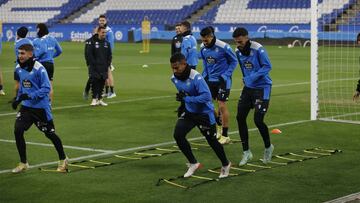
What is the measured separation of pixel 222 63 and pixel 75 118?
4836 mm

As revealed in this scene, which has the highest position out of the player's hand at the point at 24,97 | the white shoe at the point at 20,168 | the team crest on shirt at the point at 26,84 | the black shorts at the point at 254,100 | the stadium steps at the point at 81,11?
the team crest on shirt at the point at 26,84

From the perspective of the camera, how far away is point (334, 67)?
29.0 metres

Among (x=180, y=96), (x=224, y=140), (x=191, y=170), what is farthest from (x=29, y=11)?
(x=180, y=96)

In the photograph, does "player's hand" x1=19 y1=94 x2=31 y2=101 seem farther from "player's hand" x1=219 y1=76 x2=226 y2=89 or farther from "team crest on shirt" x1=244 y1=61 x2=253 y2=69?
"player's hand" x1=219 y1=76 x2=226 y2=89

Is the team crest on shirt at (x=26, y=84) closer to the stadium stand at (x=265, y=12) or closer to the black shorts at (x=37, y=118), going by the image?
the black shorts at (x=37, y=118)

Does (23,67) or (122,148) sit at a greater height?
(23,67)

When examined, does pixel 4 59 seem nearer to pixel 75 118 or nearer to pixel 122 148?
pixel 75 118

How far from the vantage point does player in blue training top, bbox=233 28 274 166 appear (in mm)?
11062

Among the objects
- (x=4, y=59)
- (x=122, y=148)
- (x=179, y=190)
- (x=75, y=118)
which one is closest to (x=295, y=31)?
(x=4, y=59)

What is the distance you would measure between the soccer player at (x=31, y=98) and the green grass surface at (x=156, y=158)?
0.59m

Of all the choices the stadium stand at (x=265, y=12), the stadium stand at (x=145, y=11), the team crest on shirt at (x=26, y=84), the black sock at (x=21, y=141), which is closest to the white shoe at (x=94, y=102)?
the black sock at (x=21, y=141)

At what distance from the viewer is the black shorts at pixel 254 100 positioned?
1115cm

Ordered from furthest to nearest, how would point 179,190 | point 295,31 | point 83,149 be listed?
point 295,31 < point 83,149 < point 179,190

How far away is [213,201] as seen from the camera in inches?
346
